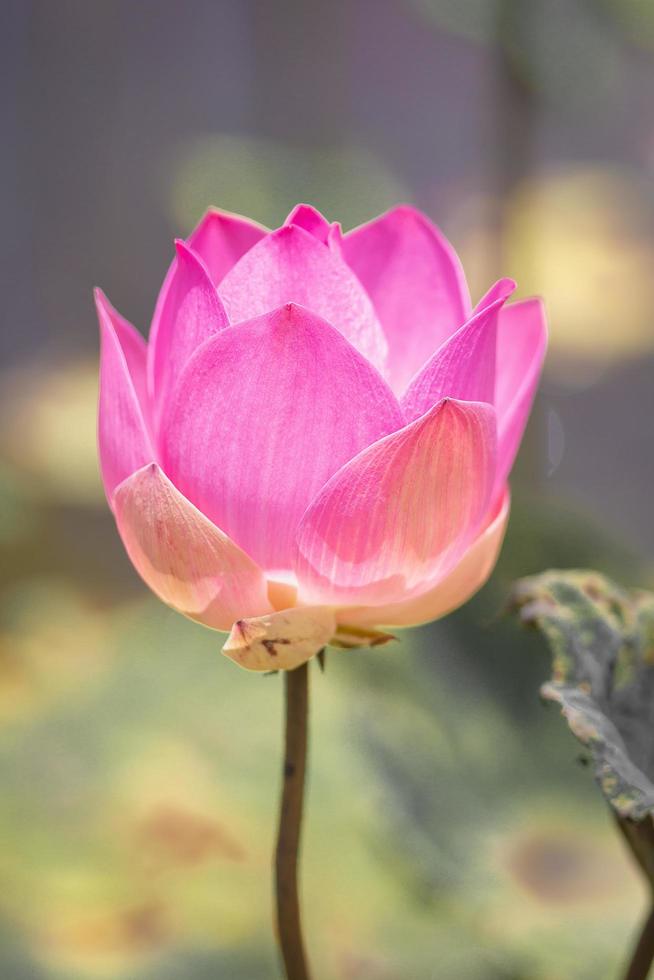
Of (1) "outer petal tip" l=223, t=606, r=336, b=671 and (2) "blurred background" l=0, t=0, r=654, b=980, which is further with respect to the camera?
(2) "blurred background" l=0, t=0, r=654, b=980

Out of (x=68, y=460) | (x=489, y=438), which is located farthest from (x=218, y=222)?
(x=68, y=460)

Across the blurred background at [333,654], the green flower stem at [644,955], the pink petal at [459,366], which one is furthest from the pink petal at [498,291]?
the blurred background at [333,654]

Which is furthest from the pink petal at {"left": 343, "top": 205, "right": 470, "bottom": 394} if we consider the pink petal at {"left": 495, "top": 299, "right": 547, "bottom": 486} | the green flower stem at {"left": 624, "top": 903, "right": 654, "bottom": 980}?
the green flower stem at {"left": 624, "top": 903, "right": 654, "bottom": 980}

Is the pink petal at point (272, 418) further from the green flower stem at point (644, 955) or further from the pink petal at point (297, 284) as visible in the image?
the green flower stem at point (644, 955)

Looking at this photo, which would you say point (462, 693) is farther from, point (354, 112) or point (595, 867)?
point (354, 112)

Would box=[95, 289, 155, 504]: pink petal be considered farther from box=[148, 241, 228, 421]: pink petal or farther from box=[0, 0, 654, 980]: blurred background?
box=[0, 0, 654, 980]: blurred background

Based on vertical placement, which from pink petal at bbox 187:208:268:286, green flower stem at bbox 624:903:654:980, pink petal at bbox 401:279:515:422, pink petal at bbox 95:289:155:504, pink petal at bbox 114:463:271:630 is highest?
pink petal at bbox 187:208:268:286
